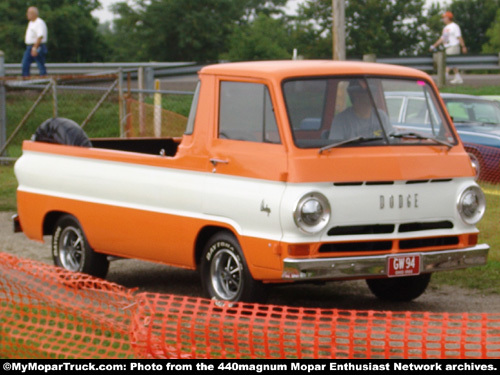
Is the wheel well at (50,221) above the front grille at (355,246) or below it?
below

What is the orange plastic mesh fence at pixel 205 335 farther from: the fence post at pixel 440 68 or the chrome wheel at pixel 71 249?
the fence post at pixel 440 68

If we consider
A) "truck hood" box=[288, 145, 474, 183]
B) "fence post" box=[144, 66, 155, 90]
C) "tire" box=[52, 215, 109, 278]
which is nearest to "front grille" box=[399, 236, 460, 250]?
"truck hood" box=[288, 145, 474, 183]

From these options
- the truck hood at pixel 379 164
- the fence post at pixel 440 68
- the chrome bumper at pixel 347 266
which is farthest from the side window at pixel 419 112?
the fence post at pixel 440 68

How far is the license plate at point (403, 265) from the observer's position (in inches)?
331

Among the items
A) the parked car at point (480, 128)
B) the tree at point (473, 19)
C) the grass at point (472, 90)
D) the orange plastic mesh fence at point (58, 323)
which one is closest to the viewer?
the orange plastic mesh fence at point (58, 323)

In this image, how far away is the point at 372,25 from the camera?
68.6 m

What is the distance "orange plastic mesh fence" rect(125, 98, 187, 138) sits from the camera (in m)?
19.7

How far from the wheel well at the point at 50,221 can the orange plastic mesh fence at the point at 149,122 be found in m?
8.63

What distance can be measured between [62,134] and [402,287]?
3492 millimetres

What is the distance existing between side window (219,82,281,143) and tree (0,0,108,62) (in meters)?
→ 43.7

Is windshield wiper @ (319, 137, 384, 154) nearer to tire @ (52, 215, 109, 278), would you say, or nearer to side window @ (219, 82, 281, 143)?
side window @ (219, 82, 281, 143)

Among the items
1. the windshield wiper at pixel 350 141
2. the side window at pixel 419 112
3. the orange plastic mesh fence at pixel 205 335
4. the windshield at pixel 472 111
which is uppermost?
the side window at pixel 419 112

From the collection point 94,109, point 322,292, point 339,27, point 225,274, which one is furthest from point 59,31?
point 225,274
